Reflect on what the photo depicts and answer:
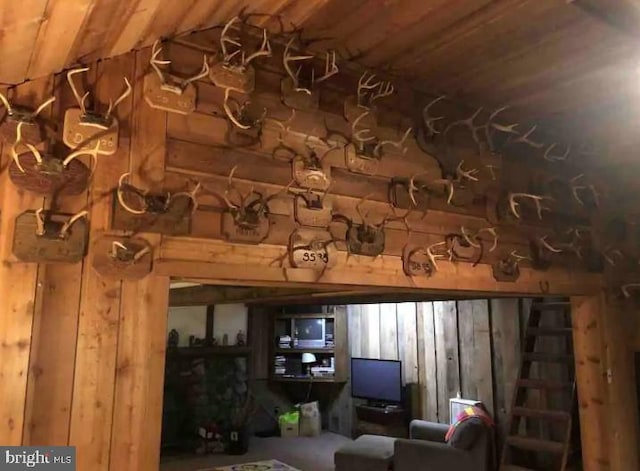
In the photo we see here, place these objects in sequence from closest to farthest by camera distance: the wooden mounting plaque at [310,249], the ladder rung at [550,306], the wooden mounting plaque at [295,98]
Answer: the wooden mounting plaque at [310,249]
the wooden mounting plaque at [295,98]
the ladder rung at [550,306]

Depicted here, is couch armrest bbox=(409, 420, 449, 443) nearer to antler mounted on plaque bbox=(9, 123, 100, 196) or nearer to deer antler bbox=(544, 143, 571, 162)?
deer antler bbox=(544, 143, 571, 162)

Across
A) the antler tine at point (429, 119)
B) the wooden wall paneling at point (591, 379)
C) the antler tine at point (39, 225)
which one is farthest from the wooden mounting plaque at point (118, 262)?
the wooden wall paneling at point (591, 379)

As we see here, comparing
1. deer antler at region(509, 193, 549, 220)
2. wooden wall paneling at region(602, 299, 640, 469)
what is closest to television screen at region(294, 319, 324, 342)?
wooden wall paneling at region(602, 299, 640, 469)

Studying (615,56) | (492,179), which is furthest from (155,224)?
(615,56)

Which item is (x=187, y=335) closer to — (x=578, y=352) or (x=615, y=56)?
(x=578, y=352)

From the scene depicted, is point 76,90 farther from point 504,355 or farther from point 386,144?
point 504,355

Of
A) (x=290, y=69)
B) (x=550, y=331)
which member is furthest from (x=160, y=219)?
(x=550, y=331)

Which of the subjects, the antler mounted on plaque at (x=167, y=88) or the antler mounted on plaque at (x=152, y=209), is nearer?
the antler mounted on plaque at (x=152, y=209)

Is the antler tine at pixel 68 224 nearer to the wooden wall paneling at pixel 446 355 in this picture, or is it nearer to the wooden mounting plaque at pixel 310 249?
the wooden mounting plaque at pixel 310 249

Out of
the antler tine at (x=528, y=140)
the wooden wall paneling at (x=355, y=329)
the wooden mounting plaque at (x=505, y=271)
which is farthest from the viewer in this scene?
the wooden wall paneling at (x=355, y=329)

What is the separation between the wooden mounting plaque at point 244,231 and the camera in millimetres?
1988

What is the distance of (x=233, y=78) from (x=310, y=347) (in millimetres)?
6158

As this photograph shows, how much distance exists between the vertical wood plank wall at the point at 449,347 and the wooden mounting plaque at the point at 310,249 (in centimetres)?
338

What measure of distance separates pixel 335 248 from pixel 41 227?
3.90ft
